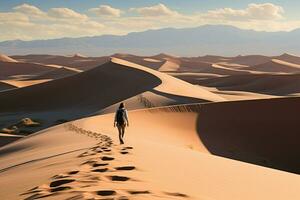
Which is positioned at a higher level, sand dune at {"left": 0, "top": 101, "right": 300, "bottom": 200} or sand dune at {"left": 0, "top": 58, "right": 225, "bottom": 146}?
sand dune at {"left": 0, "top": 101, "right": 300, "bottom": 200}

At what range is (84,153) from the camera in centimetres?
985

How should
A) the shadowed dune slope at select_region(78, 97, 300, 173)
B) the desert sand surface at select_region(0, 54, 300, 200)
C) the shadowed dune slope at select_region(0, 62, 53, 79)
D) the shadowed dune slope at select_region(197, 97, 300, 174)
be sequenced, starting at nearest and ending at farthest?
the desert sand surface at select_region(0, 54, 300, 200) → the shadowed dune slope at select_region(78, 97, 300, 173) → the shadowed dune slope at select_region(197, 97, 300, 174) → the shadowed dune slope at select_region(0, 62, 53, 79)

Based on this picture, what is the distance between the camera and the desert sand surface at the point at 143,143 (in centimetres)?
654

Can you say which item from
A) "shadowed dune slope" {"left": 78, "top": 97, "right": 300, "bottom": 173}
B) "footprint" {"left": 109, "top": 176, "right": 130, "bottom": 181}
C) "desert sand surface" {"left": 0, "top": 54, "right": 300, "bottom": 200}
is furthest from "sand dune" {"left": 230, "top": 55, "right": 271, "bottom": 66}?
"footprint" {"left": 109, "top": 176, "right": 130, "bottom": 181}

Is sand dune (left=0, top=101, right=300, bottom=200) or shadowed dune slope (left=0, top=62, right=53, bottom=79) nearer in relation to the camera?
sand dune (left=0, top=101, right=300, bottom=200)

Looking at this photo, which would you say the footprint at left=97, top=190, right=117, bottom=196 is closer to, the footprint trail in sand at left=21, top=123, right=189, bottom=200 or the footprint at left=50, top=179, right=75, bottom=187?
the footprint trail in sand at left=21, top=123, right=189, bottom=200

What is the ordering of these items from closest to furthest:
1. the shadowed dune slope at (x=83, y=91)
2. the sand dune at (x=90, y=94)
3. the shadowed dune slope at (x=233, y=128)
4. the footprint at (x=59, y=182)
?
1. the footprint at (x=59, y=182)
2. the shadowed dune slope at (x=233, y=128)
3. the sand dune at (x=90, y=94)
4. the shadowed dune slope at (x=83, y=91)

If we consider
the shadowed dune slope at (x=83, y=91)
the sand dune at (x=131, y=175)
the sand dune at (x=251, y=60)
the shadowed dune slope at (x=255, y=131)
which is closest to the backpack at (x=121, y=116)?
the sand dune at (x=131, y=175)

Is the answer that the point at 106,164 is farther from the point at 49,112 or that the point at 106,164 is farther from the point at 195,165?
the point at 49,112

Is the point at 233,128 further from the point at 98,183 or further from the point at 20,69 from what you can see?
the point at 20,69

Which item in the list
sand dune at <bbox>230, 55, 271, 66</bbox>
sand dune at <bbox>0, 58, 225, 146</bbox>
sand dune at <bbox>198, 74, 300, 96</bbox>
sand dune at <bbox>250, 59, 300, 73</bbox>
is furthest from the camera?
sand dune at <bbox>230, 55, 271, 66</bbox>

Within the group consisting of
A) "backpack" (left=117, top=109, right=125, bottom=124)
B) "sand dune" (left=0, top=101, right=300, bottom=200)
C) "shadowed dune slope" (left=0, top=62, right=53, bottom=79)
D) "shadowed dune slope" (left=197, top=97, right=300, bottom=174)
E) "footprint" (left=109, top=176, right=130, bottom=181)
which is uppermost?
"backpack" (left=117, top=109, right=125, bottom=124)

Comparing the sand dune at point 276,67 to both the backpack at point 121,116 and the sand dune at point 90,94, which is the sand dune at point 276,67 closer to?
the sand dune at point 90,94

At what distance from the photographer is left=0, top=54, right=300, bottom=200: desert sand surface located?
6535mm
